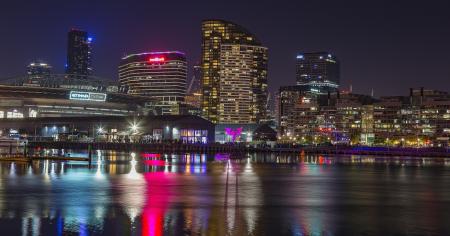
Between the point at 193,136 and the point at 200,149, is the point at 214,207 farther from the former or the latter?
the point at 193,136

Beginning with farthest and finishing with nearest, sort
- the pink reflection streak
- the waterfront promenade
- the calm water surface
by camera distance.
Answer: the waterfront promenade < the calm water surface < the pink reflection streak

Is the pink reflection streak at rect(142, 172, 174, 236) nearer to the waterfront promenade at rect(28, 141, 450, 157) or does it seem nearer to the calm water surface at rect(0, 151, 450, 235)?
the calm water surface at rect(0, 151, 450, 235)

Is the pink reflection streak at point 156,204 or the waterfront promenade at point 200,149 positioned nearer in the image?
the pink reflection streak at point 156,204

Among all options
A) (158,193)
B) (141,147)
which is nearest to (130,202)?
(158,193)

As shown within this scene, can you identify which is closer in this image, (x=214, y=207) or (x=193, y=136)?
(x=214, y=207)

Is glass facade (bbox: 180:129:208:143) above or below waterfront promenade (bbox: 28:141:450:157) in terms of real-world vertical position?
above

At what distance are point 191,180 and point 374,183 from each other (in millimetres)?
16691

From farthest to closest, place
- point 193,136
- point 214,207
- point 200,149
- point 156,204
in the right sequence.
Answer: point 193,136
point 200,149
point 156,204
point 214,207

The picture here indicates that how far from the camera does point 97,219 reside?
29.4m

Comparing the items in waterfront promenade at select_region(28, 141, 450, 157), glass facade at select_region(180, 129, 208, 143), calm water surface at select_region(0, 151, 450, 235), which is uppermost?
glass facade at select_region(180, 129, 208, 143)

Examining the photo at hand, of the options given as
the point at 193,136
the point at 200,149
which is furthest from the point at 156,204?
the point at 193,136

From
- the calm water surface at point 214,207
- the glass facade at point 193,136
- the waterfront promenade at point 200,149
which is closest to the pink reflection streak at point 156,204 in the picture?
the calm water surface at point 214,207

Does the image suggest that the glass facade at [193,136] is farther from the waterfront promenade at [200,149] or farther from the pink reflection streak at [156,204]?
the pink reflection streak at [156,204]

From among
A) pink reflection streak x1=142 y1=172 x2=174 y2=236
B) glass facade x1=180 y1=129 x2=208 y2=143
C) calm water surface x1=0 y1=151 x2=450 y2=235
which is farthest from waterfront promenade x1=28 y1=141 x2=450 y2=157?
calm water surface x1=0 y1=151 x2=450 y2=235
